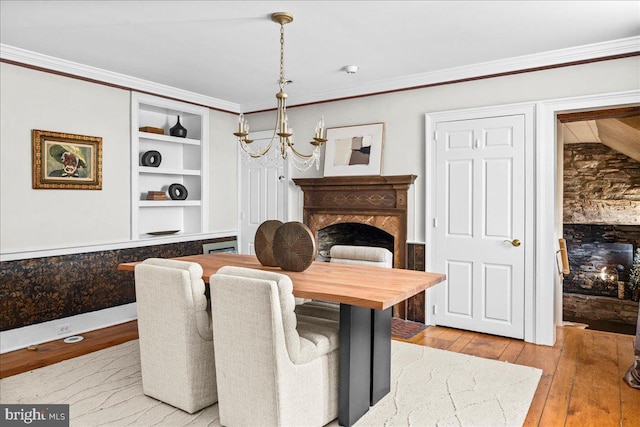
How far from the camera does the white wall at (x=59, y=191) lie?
143 inches

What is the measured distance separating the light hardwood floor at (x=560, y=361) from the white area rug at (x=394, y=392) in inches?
5.4

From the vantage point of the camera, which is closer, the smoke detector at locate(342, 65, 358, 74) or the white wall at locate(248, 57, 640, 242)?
the white wall at locate(248, 57, 640, 242)

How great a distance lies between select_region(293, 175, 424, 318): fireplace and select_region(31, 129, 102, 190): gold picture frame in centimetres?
214

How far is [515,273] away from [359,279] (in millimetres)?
1983

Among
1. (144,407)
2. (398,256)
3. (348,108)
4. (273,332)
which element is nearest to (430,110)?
(348,108)

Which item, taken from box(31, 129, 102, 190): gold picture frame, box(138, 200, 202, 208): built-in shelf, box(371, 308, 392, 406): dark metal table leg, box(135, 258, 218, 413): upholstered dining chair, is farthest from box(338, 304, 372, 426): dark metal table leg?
box(138, 200, 202, 208): built-in shelf

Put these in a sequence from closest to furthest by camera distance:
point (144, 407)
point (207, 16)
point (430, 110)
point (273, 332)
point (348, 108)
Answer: point (273, 332)
point (144, 407)
point (207, 16)
point (430, 110)
point (348, 108)

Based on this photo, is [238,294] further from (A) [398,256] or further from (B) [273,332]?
(A) [398,256]

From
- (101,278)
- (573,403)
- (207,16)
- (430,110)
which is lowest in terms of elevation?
(573,403)

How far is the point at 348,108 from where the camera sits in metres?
4.89

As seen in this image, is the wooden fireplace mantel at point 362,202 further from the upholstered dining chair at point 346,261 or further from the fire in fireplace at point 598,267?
the fire in fireplace at point 598,267

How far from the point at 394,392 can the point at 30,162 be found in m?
3.48

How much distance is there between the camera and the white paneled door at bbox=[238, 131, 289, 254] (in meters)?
5.51

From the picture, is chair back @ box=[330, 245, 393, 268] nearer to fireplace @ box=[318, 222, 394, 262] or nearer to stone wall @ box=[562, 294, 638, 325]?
fireplace @ box=[318, 222, 394, 262]
